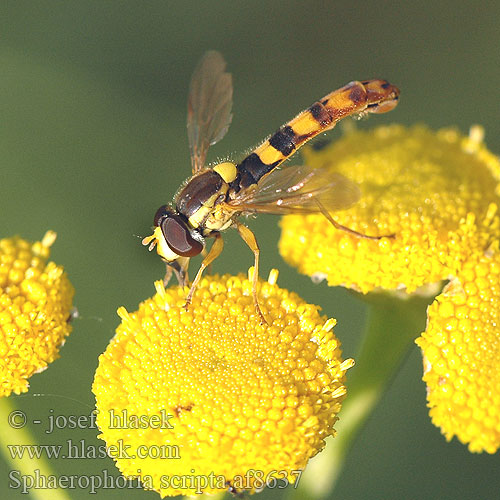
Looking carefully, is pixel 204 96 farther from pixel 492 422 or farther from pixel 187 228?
pixel 492 422

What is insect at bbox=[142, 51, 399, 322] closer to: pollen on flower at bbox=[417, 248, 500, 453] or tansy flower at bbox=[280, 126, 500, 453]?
tansy flower at bbox=[280, 126, 500, 453]

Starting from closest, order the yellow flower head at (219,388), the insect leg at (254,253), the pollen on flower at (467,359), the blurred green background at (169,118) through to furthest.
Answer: the yellow flower head at (219,388), the pollen on flower at (467,359), the insect leg at (254,253), the blurred green background at (169,118)

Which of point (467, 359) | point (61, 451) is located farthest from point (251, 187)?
point (61, 451)

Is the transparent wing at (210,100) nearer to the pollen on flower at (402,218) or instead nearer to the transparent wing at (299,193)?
the pollen on flower at (402,218)

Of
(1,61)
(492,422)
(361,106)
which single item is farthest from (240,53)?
(492,422)

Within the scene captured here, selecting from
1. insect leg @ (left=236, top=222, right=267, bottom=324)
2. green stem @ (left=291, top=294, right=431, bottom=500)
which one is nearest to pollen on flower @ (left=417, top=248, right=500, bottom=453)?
green stem @ (left=291, top=294, right=431, bottom=500)

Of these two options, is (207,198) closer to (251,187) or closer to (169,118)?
(251,187)

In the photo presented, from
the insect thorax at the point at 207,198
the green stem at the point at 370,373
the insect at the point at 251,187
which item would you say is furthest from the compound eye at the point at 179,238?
the green stem at the point at 370,373
